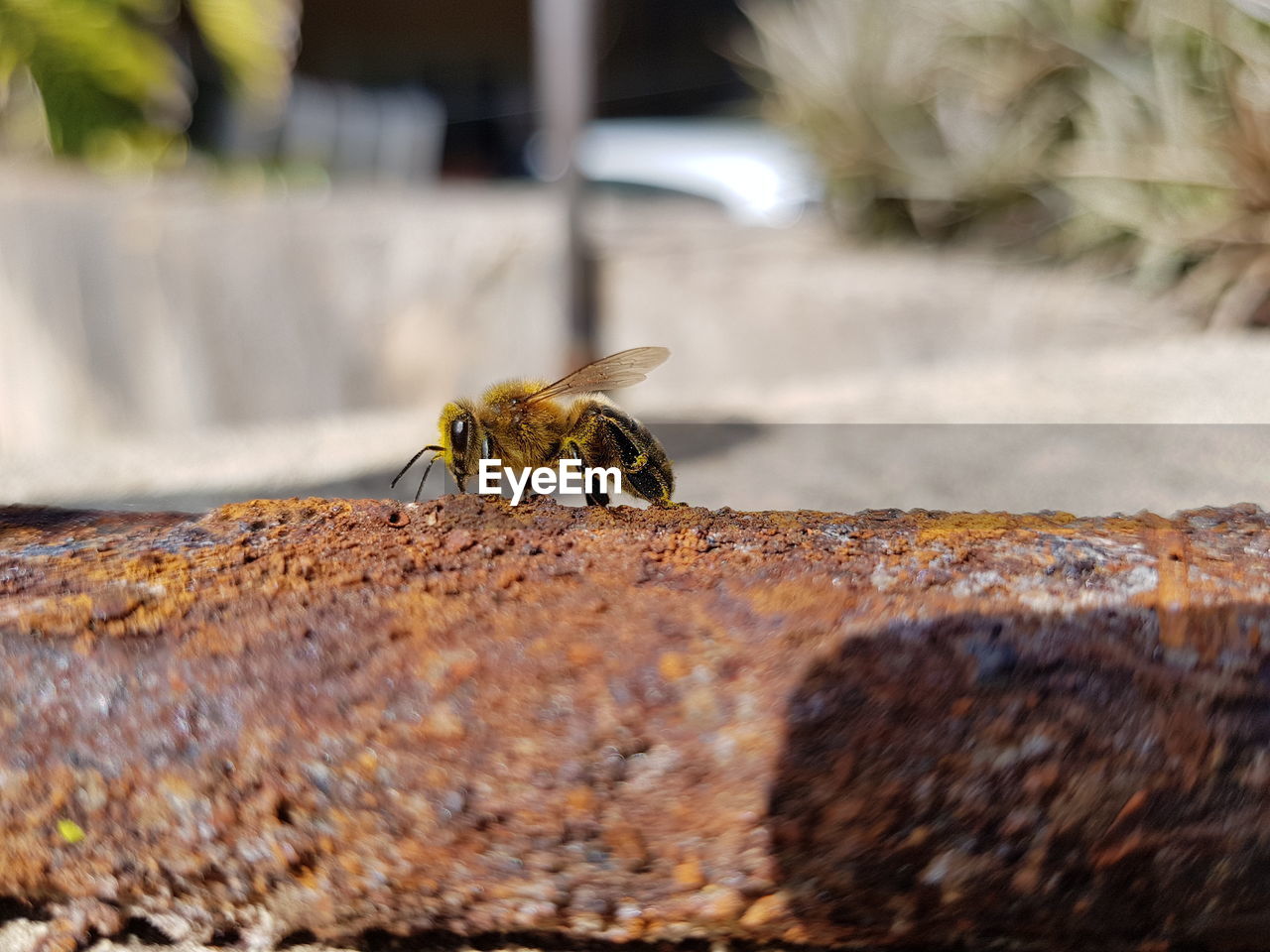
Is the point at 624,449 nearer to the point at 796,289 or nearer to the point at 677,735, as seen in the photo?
the point at 677,735

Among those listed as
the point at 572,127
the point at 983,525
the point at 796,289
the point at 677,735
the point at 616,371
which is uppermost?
the point at 572,127

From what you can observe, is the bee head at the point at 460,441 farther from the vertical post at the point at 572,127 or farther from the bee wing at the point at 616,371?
the vertical post at the point at 572,127

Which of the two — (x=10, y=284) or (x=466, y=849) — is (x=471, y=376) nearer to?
(x=10, y=284)

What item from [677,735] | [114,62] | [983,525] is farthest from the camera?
[114,62]

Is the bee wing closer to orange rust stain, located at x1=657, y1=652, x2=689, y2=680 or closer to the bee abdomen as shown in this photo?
the bee abdomen

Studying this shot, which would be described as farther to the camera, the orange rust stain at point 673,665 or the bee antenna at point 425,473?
the bee antenna at point 425,473

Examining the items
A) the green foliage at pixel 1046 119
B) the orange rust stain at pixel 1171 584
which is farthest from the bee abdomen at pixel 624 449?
the green foliage at pixel 1046 119

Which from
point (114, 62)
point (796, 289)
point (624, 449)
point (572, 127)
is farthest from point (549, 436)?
point (114, 62)

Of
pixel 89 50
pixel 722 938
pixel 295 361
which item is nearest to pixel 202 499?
pixel 722 938
